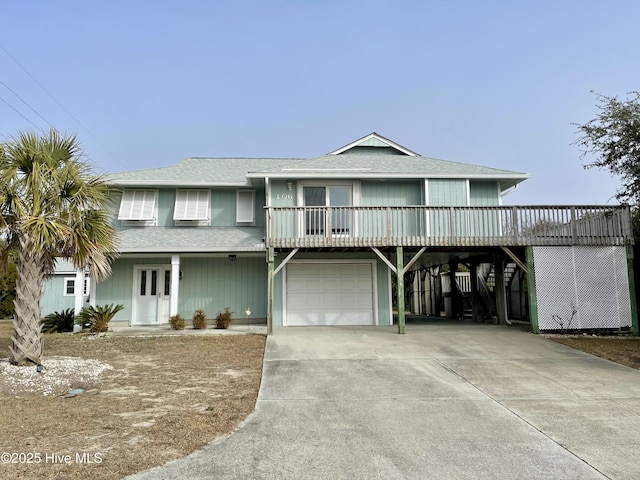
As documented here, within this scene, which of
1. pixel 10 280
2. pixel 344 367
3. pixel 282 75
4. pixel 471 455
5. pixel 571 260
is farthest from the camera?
pixel 10 280

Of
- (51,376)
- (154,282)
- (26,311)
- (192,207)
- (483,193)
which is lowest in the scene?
(51,376)

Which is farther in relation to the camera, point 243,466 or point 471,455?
point 471,455

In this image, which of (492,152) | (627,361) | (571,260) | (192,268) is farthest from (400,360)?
(492,152)

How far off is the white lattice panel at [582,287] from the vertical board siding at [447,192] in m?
2.96

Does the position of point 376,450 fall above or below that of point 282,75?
below

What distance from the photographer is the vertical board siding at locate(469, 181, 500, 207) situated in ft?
51.5

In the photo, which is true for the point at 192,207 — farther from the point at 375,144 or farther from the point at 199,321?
the point at 375,144

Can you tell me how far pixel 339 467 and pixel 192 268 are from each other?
41.1ft

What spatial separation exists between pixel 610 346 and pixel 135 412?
11.2 meters

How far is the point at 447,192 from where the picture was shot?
15.2m

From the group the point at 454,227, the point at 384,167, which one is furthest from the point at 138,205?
the point at 454,227

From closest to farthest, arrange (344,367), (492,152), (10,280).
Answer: (344,367) → (10,280) → (492,152)

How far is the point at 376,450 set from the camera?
4.58 m

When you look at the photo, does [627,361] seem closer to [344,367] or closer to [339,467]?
[344,367]
